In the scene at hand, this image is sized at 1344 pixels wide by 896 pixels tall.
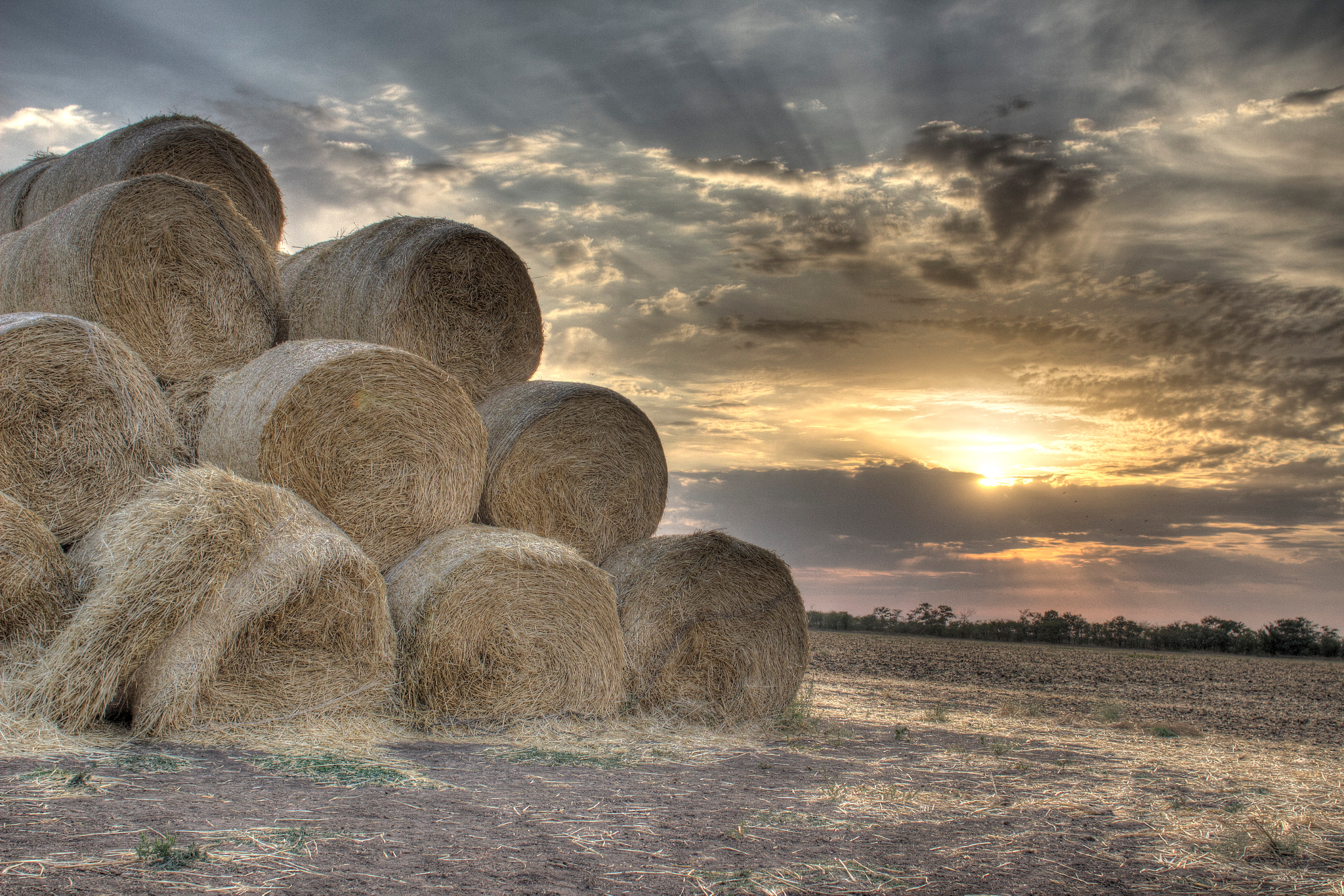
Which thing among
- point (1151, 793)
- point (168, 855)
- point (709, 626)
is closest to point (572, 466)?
point (709, 626)

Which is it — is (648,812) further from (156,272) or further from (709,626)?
(156,272)

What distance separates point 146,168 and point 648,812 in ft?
26.9

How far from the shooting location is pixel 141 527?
18.5 ft

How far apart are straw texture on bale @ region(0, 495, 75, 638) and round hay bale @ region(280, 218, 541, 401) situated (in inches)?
122

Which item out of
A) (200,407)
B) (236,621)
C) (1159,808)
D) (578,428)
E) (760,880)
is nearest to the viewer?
(760,880)

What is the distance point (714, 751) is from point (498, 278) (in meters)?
4.73

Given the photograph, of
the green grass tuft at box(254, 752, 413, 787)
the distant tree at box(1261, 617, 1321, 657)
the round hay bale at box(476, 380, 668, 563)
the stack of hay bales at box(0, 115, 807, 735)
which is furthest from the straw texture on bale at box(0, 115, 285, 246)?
the distant tree at box(1261, 617, 1321, 657)

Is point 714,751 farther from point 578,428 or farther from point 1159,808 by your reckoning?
point 578,428

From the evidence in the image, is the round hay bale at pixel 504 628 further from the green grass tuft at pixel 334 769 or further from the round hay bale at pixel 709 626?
the green grass tuft at pixel 334 769

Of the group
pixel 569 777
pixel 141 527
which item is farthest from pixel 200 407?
pixel 569 777

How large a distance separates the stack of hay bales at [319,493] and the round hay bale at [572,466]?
2 centimetres

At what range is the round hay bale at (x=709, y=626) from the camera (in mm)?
7402

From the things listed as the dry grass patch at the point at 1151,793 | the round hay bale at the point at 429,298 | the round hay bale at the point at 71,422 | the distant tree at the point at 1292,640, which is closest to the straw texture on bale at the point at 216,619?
the round hay bale at the point at 71,422

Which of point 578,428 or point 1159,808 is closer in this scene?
point 1159,808
